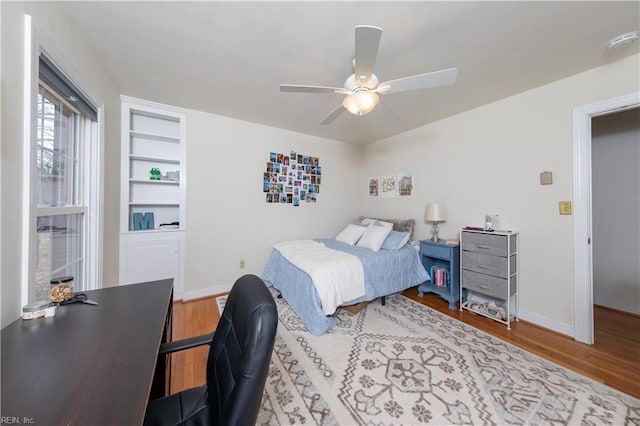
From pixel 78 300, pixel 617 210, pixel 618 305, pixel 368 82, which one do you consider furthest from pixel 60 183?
pixel 618 305

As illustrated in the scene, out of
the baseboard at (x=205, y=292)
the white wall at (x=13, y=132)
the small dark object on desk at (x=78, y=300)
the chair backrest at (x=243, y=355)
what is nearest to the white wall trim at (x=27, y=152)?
the white wall at (x=13, y=132)

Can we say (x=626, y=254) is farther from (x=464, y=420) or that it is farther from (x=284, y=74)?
(x=284, y=74)

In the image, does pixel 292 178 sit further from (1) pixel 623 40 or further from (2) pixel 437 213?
(1) pixel 623 40

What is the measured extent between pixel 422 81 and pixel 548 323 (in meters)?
2.60

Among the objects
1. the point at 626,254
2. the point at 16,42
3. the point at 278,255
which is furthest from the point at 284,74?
the point at 626,254

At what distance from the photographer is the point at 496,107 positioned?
102 inches

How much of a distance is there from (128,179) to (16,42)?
5.96 ft

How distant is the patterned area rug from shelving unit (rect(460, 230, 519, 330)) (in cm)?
48

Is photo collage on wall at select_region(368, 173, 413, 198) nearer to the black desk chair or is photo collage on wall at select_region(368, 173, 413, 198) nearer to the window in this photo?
the black desk chair

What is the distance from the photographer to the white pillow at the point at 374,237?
3002mm

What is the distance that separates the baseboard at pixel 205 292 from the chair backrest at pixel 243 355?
7.76 feet

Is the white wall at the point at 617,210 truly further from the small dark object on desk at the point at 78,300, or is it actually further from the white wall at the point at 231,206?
the small dark object on desk at the point at 78,300

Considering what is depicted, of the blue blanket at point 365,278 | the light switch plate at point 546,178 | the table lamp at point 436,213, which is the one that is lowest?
the blue blanket at point 365,278

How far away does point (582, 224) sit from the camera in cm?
204
